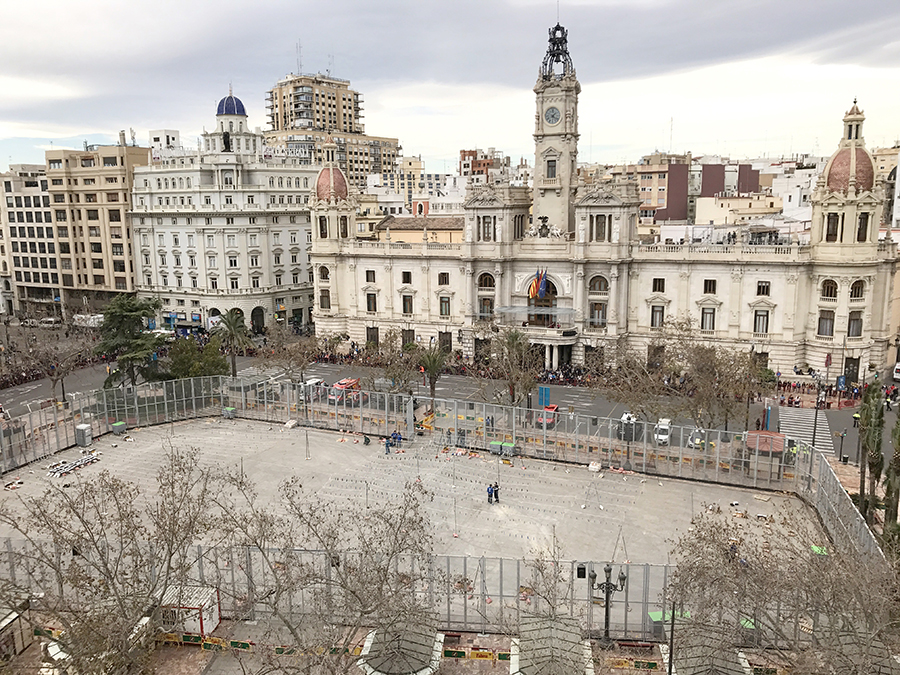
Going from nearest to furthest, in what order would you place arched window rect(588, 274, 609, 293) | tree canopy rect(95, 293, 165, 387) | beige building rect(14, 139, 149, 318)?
tree canopy rect(95, 293, 165, 387)
arched window rect(588, 274, 609, 293)
beige building rect(14, 139, 149, 318)

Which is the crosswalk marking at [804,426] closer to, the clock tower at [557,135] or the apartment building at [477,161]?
the clock tower at [557,135]

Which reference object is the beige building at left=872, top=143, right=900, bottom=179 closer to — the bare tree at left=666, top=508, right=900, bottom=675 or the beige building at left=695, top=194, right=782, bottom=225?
the beige building at left=695, top=194, right=782, bottom=225

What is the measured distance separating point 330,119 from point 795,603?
16650 cm

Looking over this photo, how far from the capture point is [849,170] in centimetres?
6078

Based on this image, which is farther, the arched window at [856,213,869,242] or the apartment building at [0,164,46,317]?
the apartment building at [0,164,46,317]

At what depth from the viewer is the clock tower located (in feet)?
237

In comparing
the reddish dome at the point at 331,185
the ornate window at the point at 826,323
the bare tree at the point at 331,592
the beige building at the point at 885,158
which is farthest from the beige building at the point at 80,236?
the beige building at the point at 885,158

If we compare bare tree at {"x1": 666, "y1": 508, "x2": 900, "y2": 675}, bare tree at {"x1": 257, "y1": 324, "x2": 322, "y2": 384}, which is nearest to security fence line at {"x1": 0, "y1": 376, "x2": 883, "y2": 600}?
bare tree at {"x1": 666, "y1": 508, "x2": 900, "y2": 675}

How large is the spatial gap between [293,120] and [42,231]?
7957 cm

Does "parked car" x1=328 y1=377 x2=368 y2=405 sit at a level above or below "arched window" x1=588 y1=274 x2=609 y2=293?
below

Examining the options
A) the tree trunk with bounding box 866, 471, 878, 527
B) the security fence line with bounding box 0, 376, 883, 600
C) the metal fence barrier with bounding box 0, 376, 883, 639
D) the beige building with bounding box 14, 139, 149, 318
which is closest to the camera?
the metal fence barrier with bounding box 0, 376, 883, 639

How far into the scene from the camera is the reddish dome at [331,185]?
258ft

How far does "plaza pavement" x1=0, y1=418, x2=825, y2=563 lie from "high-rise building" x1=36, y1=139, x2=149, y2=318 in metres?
52.2

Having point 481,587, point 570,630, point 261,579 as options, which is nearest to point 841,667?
point 570,630
